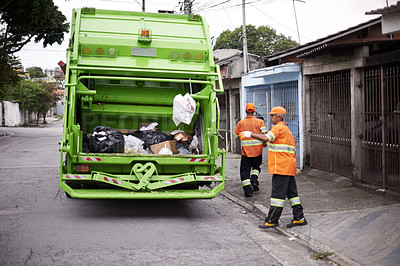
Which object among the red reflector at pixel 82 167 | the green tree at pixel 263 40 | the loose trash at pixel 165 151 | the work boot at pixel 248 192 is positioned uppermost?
the green tree at pixel 263 40

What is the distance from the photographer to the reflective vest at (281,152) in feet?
19.8

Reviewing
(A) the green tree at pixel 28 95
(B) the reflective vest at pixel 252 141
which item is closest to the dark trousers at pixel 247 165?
(B) the reflective vest at pixel 252 141

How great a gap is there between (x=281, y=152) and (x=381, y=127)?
275 centimetres

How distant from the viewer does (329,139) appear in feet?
32.1

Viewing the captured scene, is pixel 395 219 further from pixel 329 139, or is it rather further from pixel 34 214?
pixel 34 214

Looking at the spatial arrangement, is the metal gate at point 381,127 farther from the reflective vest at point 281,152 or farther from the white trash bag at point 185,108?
the white trash bag at point 185,108

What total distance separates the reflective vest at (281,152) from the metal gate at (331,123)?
10.8ft

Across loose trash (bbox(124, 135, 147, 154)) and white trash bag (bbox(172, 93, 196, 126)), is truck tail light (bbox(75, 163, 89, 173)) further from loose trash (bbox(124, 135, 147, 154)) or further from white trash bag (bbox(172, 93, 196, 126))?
white trash bag (bbox(172, 93, 196, 126))

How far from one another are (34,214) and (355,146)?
567cm

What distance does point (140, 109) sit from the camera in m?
7.94

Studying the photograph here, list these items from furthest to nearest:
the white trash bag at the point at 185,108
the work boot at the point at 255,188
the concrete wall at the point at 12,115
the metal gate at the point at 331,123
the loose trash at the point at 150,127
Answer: the concrete wall at the point at 12,115 < the metal gate at the point at 331,123 < the work boot at the point at 255,188 < the loose trash at the point at 150,127 < the white trash bag at the point at 185,108

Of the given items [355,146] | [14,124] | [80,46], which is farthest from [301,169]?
[14,124]

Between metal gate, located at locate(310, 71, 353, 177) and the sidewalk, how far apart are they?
355mm

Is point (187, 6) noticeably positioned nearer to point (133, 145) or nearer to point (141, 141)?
point (141, 141)
